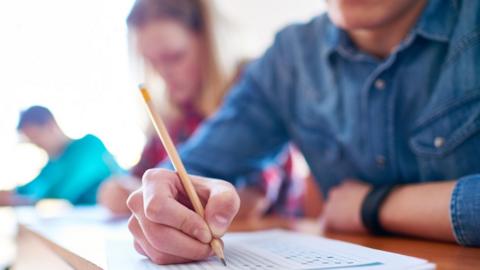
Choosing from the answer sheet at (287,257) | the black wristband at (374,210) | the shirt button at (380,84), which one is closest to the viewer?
the answer sheet at (287,257)

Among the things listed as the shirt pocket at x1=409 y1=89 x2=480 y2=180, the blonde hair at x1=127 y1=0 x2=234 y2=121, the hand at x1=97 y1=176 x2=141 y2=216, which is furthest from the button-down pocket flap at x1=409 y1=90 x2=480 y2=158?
the blonde hair at x1=127 y1=0 x2=234 y2=121

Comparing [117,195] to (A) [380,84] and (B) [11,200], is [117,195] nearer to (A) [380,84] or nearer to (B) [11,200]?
(A) [380,84]

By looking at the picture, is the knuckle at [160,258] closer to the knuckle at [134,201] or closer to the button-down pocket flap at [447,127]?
the knuckle at [134,201]

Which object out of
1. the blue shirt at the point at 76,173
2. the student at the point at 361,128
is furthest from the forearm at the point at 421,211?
the blue shirt at the point at 76,173

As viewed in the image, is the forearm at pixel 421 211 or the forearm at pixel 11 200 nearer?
the forearm at pixel 421 211

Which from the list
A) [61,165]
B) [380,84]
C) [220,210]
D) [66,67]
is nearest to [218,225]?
[220,210]

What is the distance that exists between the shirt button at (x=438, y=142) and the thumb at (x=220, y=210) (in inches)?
14.2

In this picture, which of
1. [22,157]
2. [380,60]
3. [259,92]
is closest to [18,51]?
[22,157]

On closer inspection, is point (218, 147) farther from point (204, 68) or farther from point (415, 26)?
point (204, 68)

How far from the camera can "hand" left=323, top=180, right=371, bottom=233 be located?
25.6 inches

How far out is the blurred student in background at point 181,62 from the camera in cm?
139

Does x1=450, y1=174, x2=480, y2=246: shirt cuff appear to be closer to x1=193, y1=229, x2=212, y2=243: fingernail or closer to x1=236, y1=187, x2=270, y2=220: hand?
x1=193, y1=229, x2=212, y2=243: fingernail

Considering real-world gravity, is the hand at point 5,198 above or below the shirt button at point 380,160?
below

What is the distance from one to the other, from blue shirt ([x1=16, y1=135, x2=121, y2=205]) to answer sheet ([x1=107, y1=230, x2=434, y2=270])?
1.43 meters
